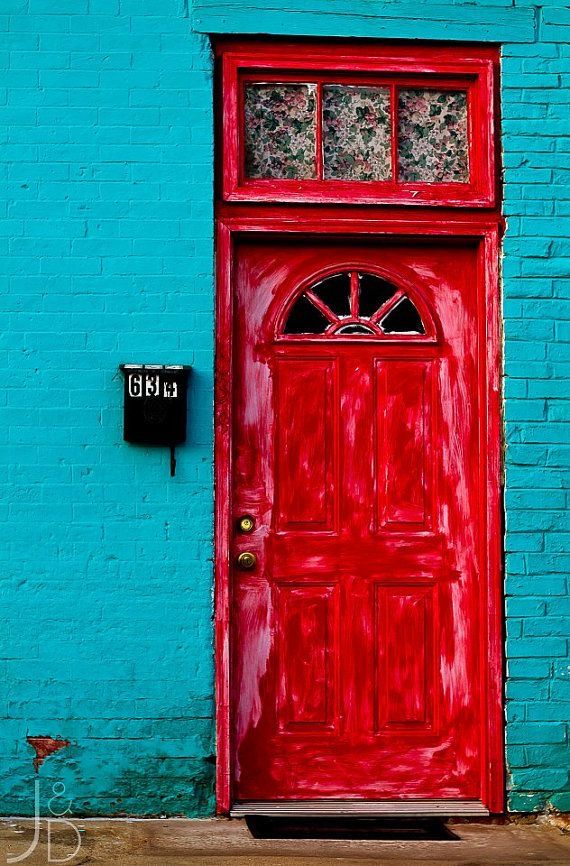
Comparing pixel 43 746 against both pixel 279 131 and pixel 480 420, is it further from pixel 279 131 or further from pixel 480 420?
pixel 279 131

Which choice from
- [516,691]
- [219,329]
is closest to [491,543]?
[516,691]

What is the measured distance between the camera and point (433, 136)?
191 inches

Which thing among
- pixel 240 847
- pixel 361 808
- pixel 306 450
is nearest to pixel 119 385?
pixel 306 450

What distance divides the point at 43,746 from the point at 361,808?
4.68ft

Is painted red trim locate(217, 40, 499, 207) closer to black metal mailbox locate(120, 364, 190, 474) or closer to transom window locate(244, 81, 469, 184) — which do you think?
transom window locate(244, 81, 469, 184)

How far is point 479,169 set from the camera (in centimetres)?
479

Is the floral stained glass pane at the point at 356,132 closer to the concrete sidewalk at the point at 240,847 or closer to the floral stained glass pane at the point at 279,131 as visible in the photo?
the floral stained glass pane at the point at 279,131

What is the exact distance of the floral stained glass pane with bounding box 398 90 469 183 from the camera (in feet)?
15.8

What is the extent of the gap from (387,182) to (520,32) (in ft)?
3.03

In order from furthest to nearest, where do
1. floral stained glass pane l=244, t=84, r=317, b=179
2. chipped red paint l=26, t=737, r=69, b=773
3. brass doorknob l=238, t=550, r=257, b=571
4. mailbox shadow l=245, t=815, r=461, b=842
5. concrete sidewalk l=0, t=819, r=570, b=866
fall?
floral stained glass pane l=244, t=84, r=317, b=179 < brass doorknob l=238, t=550, r=257, b=571 < chipped red paint l=26, t=737, r=69, b=773 < mailbox shadow l=245, t=815, r=461, b=842 < concrete sidewalk l=0, t=819, r=570, b=866

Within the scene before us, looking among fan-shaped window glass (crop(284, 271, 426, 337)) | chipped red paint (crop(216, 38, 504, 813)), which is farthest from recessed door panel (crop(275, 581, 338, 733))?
fan-shaped window glass (crop(284, 271, 426, 337))

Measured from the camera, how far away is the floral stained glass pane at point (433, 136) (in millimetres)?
4816

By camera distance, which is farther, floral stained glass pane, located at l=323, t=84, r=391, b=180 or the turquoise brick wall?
floral stained glass pane, located at l=323, t=84, r=391, b=180

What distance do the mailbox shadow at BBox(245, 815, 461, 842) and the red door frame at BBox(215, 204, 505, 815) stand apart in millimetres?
214
